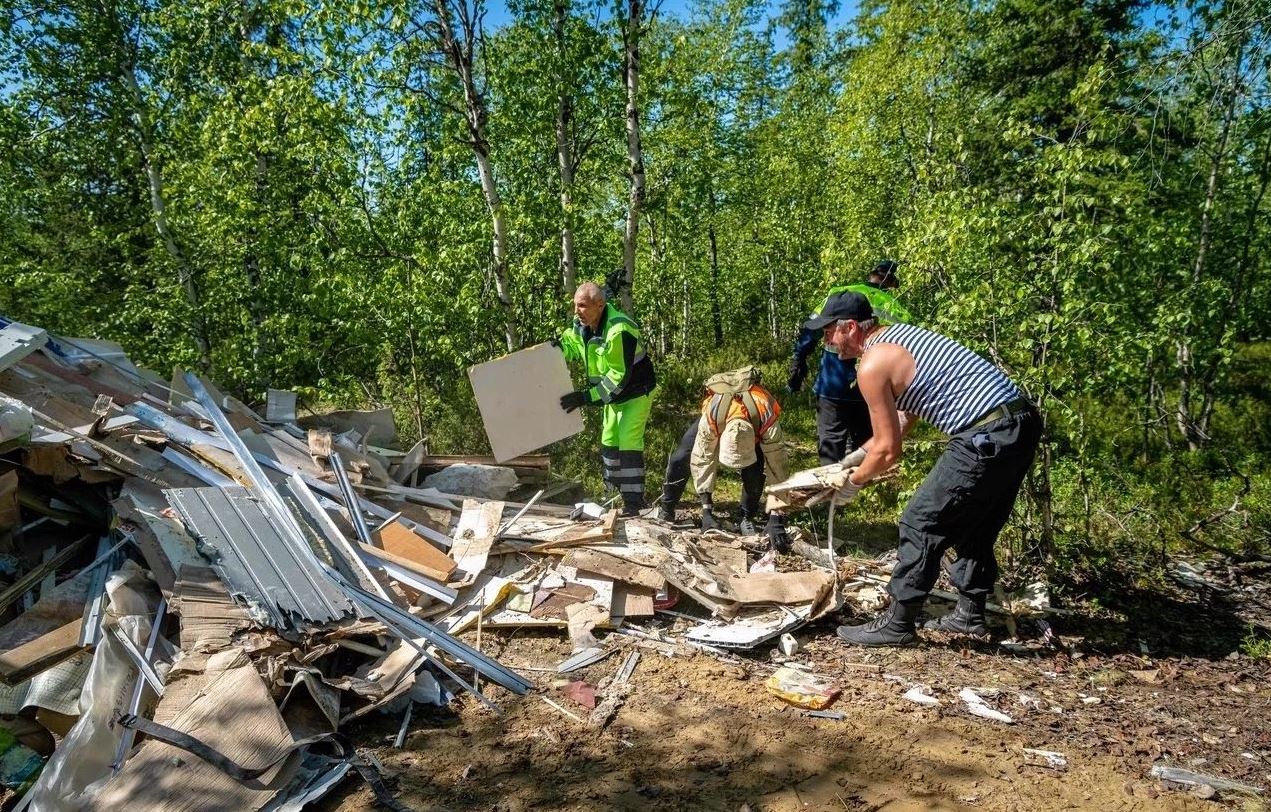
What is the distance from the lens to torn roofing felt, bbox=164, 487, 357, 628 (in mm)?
3639

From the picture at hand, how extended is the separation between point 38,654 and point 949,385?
4.50m

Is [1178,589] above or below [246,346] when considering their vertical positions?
below

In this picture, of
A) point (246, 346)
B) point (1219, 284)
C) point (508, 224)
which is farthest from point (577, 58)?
point (1219, 284)

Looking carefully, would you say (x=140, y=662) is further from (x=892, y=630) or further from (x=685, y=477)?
(x=685, y=477)

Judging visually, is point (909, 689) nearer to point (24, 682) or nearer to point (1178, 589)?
point (1178, 589)

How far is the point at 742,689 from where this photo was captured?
359 centimetres

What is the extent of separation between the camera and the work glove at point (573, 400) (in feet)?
20.0

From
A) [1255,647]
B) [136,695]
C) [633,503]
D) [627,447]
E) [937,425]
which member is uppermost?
[937,425]

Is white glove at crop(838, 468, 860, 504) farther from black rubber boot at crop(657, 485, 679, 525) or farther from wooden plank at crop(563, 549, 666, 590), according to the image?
black rubber boot at crop(657, 485, 679, 525)

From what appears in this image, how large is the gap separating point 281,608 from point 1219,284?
31.9ft

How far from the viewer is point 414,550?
187 inches

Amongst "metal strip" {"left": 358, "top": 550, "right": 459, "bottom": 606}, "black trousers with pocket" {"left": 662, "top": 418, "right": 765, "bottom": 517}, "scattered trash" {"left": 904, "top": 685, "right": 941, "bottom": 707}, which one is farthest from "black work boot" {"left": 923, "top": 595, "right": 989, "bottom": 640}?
"metal strip" {"left": 358, "top": 550, "right": 459, "bottom": 606}

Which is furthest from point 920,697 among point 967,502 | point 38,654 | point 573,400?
point 38,654

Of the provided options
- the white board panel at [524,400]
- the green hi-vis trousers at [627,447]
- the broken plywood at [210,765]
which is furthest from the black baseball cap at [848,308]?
the broken plywood at [210,765]
